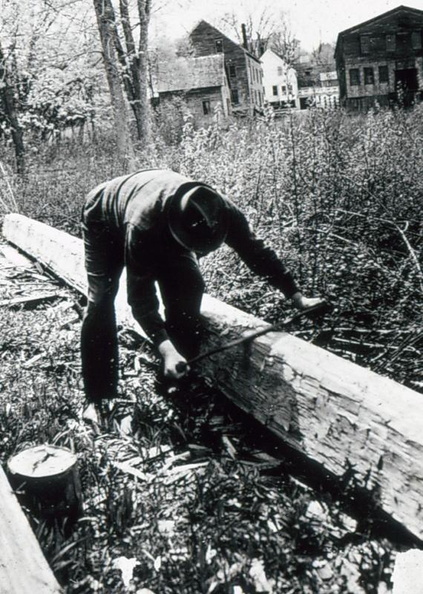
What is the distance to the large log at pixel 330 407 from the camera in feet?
7.50

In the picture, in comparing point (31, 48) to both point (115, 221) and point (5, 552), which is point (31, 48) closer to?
point (115, 221)

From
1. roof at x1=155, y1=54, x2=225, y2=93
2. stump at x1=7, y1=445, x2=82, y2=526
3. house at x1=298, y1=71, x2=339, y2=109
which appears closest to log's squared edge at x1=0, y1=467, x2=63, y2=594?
stump at x1=7, y1=445, x2=82, y2=526

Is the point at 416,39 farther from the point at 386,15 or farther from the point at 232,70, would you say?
the point at 232,70

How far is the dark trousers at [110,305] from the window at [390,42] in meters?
43.6

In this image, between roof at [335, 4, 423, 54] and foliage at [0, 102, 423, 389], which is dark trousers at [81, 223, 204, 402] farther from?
roof at [335, 4, 423, 54]

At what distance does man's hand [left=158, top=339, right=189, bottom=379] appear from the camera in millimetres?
2705

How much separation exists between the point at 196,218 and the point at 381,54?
4401cm

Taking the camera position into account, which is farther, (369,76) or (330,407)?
(369,76)

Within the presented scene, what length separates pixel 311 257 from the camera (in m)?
4.43

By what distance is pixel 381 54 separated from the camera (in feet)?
137

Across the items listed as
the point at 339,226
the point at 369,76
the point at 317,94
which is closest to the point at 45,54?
the point at 317,94

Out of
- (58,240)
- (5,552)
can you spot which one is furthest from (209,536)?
(58,240)

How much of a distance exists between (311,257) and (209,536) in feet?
8.04

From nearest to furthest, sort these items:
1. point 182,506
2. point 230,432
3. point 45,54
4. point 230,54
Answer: point 182,506
point 230,432
point 45,54
point 230,54
